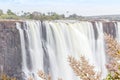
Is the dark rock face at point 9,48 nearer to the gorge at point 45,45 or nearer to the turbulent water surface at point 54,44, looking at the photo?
the gorge at point 45,45

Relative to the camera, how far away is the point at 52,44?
3092cm

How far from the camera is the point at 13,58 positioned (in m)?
28.7

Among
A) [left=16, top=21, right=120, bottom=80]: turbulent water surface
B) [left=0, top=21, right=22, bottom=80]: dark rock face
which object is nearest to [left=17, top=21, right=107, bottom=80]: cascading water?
[left=16, top=21, right=120, bottom=80]: turbulent water surface

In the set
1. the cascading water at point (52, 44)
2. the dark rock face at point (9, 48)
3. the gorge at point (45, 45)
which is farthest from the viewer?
the cascading water at point (52, 44)

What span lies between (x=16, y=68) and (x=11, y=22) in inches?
110

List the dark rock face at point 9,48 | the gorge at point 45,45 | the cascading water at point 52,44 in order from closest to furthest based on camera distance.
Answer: the dark rock face at point 9,48 → the gorge at point 45,45 → the cascading water at point 52,44

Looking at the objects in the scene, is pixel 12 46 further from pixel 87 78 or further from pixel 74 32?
pixel 87 78

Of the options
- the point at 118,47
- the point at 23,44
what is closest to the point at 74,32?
the point at 23,44

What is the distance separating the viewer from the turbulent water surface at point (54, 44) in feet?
97.2

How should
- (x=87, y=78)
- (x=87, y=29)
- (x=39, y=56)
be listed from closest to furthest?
(x=87, y=78) < (x=39, y=56) < (x=87, y=29)

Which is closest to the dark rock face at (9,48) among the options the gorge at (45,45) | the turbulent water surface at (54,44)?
the gorge at (45,45)

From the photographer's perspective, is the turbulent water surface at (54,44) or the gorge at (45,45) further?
the turbulent water surface at (54,44)

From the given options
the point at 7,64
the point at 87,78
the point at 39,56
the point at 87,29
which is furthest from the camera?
the point at 87,29

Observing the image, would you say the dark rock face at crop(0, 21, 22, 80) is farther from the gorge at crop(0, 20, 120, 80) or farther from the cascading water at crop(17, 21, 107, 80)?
Answer: the cascading water at crop(17, 21, 107, 80)
